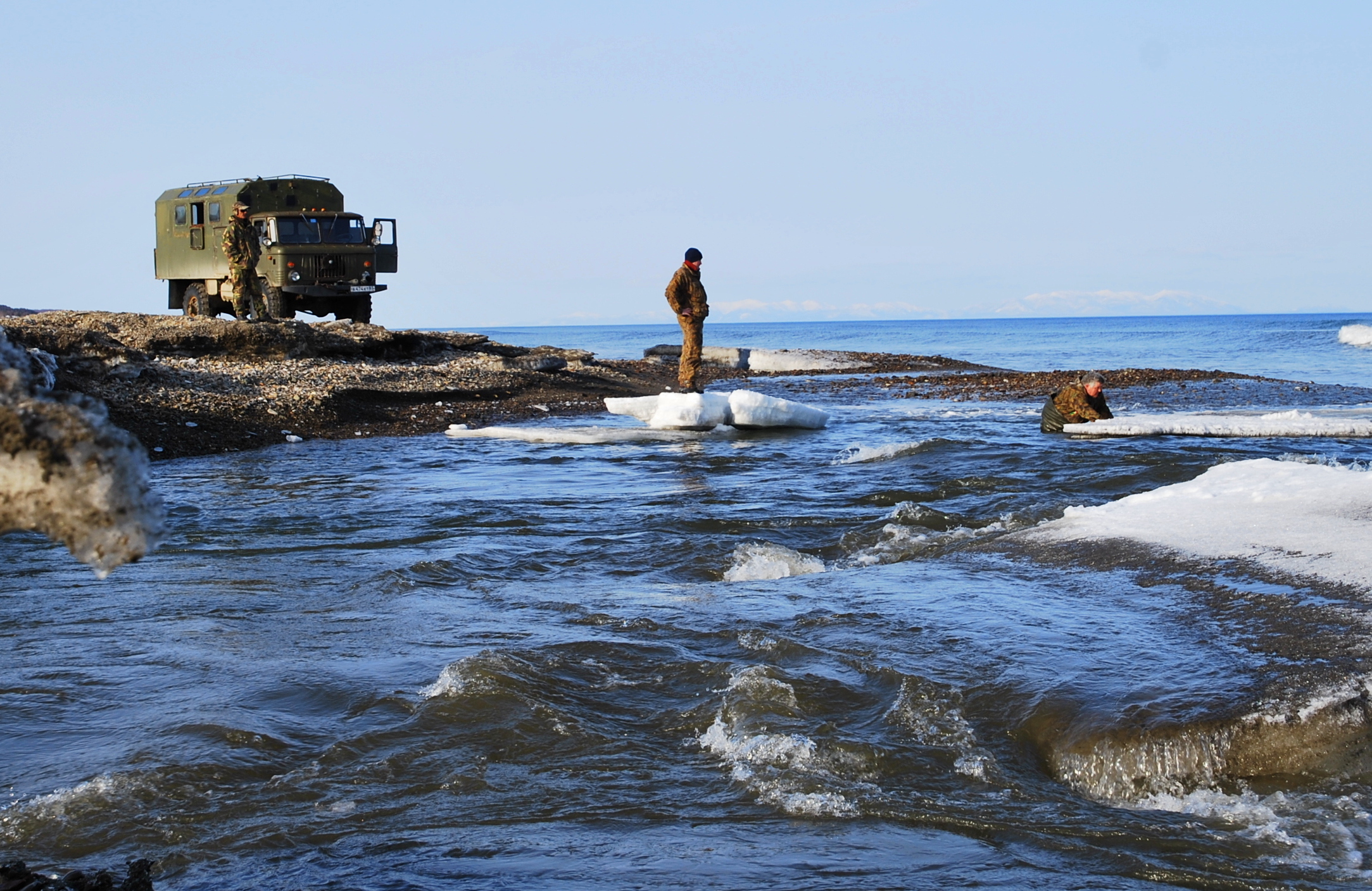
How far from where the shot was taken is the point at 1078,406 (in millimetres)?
13602

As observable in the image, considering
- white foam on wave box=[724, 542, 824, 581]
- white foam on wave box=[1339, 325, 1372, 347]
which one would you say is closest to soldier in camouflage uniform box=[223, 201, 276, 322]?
white foam on wave box=[724, 542, 824, 581]

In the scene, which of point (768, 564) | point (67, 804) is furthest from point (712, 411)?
point (67, 804)

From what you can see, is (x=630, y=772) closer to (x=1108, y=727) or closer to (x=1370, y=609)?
(x=1108, y=727)

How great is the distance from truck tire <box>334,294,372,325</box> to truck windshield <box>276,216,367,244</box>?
53.0 inches

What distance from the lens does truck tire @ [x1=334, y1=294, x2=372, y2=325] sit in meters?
23.4

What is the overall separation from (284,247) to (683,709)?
19.3 m

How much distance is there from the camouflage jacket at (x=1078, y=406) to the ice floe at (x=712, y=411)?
349 centimetres

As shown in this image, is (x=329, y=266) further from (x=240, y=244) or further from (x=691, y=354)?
(x=691, y=354)

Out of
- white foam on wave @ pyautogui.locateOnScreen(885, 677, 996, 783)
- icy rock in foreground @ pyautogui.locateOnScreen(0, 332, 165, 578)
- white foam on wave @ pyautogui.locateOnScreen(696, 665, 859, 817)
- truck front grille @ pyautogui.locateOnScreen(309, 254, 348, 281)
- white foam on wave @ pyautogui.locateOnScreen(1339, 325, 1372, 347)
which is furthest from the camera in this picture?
white foam on wave @ pyautogui.locateOnScreen(1339, 325, 1372, 347)

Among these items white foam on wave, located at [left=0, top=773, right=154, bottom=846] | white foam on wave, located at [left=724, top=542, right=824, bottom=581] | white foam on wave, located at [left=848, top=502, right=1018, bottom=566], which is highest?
white foam on wave, located at [left=848, top=502, right=1018, bottom=566]

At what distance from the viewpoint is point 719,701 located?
448cm

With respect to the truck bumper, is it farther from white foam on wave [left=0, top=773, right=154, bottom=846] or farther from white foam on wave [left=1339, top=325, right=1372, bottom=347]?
white foam on wave [left=1339, top=325, right=1372, bottom=347]

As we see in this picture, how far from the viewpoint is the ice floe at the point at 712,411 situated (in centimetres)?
1485

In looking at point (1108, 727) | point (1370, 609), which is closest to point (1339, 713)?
point (1108, 727)
